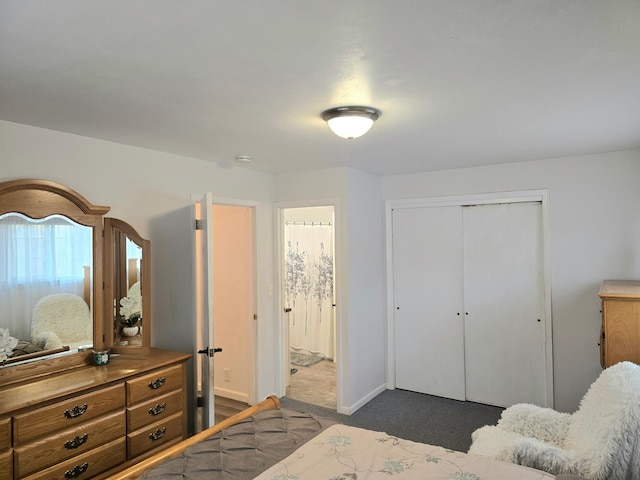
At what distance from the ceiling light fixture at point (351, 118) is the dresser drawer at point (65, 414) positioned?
201 centimetres

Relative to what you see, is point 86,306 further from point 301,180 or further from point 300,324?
point 300,324

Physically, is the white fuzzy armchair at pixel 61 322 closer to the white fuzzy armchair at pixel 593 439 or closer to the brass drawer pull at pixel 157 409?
the brass drawer pull at pixel 157 409

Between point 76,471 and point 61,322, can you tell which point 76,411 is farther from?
point 61,322

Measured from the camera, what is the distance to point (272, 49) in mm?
1595

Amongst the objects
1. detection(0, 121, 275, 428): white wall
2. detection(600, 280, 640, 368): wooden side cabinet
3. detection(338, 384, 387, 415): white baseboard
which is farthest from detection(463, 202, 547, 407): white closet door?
detection(0, 121, 275, 428): white wall

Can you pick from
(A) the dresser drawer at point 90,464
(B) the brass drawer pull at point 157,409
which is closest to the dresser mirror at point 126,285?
(B) the brass drawer pull at point 157,409

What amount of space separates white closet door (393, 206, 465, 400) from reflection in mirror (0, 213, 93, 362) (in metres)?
3.06

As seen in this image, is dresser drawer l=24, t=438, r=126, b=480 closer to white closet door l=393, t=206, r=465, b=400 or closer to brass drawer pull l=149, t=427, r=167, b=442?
brass drawer pull l=149, t=427, r=167, b=442

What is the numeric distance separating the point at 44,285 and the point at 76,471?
109 cm

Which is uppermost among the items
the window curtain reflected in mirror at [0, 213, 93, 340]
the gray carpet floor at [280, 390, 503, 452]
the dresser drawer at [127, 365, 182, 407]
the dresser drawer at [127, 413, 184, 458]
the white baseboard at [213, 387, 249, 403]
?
the window curtain reflected in mirror at [0, 213, 93, 340]

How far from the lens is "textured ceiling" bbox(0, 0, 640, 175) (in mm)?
1354

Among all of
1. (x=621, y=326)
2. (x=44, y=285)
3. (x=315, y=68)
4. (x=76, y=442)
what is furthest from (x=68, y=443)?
(x=621, y=326)

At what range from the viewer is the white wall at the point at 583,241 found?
3.56 meters

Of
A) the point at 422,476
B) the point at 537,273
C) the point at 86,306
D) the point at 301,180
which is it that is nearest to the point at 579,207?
the point at 537,273
